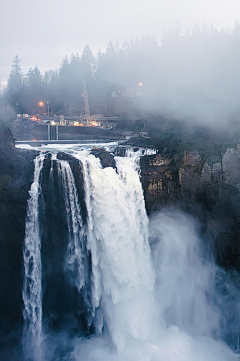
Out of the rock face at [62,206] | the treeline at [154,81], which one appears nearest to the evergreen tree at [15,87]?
the treeline at [154,81]

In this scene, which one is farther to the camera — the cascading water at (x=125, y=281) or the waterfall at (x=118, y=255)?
the waterfall at (x=118, y=255)

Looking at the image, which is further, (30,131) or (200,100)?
(30,131)

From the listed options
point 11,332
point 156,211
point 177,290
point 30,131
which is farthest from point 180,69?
point 11,332

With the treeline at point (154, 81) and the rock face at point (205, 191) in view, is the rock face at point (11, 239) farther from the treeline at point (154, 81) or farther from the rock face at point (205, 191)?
the treeline at point (154, 81)

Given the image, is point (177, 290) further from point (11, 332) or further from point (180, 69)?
point (180, 69)

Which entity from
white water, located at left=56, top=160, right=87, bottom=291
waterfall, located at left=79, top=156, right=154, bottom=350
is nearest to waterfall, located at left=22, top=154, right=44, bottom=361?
white water, located at left=56, top=160, right=87, bottom=291

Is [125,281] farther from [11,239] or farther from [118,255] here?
[11,239]

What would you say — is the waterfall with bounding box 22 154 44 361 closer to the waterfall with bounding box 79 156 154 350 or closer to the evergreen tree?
the waterfall with bounding box 79 156 154 350
